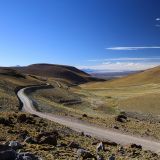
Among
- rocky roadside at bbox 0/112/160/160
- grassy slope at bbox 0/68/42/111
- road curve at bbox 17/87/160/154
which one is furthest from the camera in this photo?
grassy slope at bbox 0/68/42/111

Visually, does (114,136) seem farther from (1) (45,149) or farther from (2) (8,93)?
(2) (8,93)

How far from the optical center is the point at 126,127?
124ft

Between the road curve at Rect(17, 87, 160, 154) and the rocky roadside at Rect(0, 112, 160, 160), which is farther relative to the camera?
the road curve at Rect(17, 87, 160, 154)

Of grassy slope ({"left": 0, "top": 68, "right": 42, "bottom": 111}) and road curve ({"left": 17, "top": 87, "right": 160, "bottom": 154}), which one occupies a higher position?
grassy slope ({"left": 0, "top": 68, "right": 42, "bottom": 111})

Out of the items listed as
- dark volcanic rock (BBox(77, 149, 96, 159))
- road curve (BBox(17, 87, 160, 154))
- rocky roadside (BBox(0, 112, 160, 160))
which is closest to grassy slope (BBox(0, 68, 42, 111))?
road curve (BBox(17, 87, 160, 154))

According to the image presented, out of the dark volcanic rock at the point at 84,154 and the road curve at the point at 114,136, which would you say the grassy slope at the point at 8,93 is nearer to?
the road curve at the point at 114,136

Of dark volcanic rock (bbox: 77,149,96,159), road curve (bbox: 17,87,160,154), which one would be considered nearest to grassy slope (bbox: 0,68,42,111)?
road curve (bbox: 17,87,160,154)

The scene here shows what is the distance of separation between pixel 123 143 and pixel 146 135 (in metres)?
5.30

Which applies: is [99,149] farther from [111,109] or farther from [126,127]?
[111,109]

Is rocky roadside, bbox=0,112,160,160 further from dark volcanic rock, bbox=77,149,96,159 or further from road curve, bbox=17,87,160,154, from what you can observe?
road curve, bbox=17,87,160,154

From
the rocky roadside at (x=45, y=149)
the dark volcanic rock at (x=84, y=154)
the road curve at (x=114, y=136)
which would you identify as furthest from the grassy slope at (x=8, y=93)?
the dark volcanic rock at (x=84, y=154)

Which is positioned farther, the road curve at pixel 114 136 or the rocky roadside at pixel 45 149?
the road curve at pixel 114 136

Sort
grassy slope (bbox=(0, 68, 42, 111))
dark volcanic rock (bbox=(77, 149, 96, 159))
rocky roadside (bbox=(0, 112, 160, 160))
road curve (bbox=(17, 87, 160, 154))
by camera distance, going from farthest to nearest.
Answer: grassy slope (bbox=(0, 68, 42, 111)) → road curve (bbox=(17, 87, 160, 154)) → dark volcanic rock (bbox=(77, 149, 96, 159)) → rocky roadside (bbox=(0, 112, 160, 160))

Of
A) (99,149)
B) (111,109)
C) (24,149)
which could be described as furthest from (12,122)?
(111,109)
